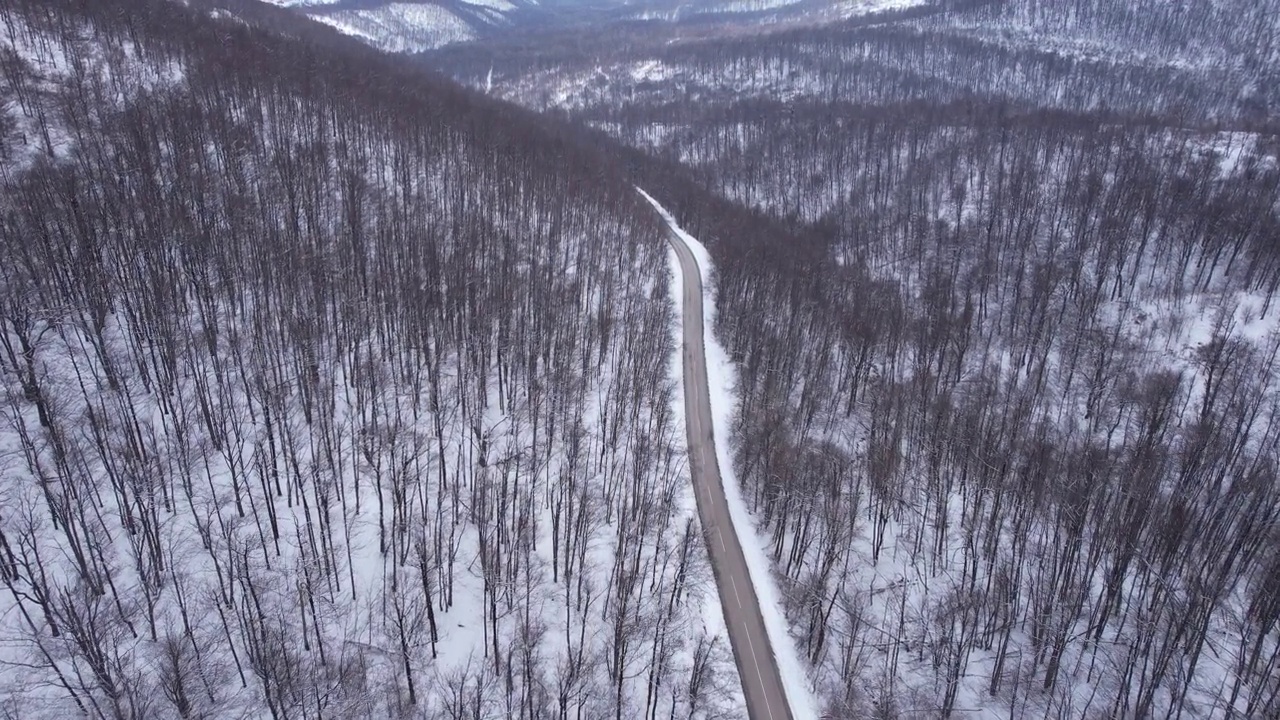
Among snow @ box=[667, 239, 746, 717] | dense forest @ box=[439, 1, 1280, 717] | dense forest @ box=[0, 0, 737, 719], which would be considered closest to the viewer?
dense forest @ box=[0, 0, 737, 719]

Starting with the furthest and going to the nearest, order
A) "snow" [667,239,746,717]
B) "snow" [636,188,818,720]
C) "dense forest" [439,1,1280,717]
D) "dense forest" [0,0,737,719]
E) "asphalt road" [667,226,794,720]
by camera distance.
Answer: "dense forest" [439,1,1280,717], "snow" [636,188,818,720], "asphalt road" [667,226,794,720], "snow" [667,239,746,717], "dense forest" [0,0,737,719]

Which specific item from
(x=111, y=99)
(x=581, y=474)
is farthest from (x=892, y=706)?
(x=111, y=99)

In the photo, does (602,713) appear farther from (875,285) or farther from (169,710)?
(875,285)

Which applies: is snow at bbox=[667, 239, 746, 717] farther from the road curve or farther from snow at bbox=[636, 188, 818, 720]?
snow at bbox=[636, 188, 818, 720]

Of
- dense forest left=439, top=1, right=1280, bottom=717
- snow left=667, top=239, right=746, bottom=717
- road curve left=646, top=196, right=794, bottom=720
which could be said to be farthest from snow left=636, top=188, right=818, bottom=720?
snow left=667, top=239, right=746, bottom=717

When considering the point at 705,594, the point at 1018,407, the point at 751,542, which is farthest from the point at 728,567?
the point at 1018,407

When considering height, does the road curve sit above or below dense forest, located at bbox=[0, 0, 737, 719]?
below

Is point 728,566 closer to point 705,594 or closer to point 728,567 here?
point 728,567

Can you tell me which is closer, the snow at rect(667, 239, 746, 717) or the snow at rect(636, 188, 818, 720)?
the snow at rect(667, 239, 746, 717)

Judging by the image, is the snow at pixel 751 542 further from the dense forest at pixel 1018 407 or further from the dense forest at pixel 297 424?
the dense forest at pixel 297 424
